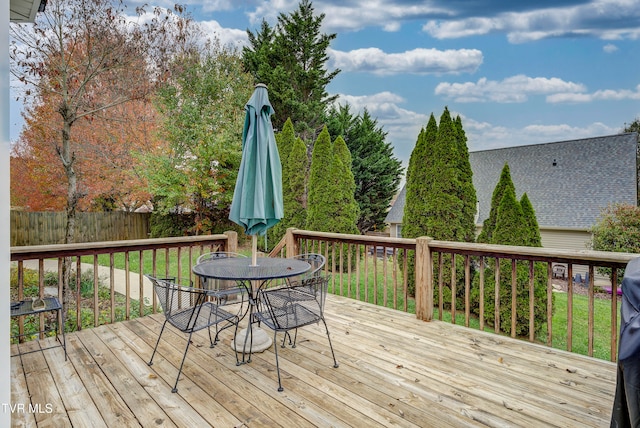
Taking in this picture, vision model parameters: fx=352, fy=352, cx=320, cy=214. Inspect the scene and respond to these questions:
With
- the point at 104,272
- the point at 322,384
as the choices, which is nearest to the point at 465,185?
the point at 322,384

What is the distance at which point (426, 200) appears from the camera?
6.99 meters

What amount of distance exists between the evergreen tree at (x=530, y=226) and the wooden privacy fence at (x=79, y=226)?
1213 centimetres

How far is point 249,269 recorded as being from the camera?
3033 millimetres

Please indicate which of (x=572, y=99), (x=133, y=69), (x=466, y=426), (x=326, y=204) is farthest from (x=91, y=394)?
(x=572, y=99)

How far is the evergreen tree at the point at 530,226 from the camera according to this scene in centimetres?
582

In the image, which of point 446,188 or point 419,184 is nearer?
point 446,188

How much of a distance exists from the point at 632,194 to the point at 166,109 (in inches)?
582

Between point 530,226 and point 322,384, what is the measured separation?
4.97 meters

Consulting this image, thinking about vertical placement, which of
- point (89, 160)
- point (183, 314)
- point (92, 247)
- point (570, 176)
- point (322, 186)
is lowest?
point (183, 314)

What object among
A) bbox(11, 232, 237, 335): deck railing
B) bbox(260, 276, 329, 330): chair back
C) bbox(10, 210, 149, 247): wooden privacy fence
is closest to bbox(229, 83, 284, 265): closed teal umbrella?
bbox(260, 276, 329, 330): chair back

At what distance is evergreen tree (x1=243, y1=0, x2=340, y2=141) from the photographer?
13.8 m

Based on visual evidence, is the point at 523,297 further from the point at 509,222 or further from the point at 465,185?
the point at 465,185

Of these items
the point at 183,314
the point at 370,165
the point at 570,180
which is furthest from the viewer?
the point at 370,165

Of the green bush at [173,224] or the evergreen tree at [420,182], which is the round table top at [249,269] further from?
the green bush at [173,224]
